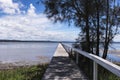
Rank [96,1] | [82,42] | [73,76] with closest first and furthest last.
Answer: [73,76] < [96,1] < [82,42]

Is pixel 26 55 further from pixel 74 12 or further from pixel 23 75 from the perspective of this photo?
pixel 23 75

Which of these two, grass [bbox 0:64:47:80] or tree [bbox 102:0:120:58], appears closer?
grass [bbox 0:64:47:80]

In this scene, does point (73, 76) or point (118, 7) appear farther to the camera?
point (118, 7)

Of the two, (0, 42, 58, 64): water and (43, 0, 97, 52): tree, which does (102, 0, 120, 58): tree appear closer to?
(43, 0, 97, 52): tree

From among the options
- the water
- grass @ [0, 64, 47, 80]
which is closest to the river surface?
the water

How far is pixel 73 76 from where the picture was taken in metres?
9.41

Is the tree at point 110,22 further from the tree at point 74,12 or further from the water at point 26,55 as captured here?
the water at point 26,55

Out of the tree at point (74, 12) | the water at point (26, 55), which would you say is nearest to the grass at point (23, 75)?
the tree at point (74, 12)

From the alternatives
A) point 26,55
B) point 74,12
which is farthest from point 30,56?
point 74,12

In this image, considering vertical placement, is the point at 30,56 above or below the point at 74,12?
below

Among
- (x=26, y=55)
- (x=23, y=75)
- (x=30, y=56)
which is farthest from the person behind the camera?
(x=26, y=55)

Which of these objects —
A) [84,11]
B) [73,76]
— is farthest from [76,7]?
[73,76]

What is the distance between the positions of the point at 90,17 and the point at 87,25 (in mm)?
589

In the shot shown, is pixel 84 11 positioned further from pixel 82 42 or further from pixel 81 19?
pixel 82 42
